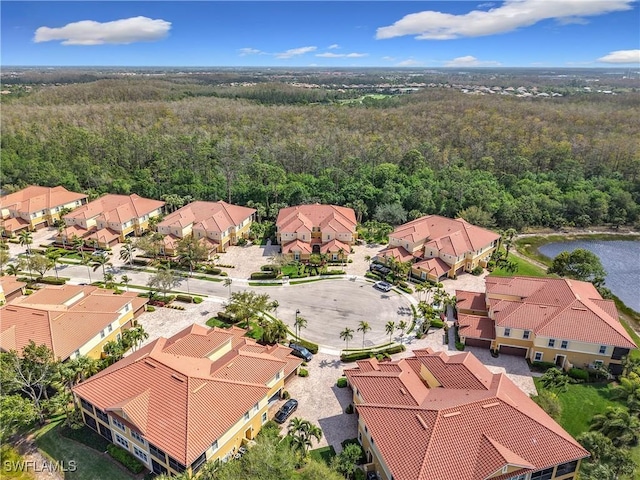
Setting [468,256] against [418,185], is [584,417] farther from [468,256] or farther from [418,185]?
[418,185]

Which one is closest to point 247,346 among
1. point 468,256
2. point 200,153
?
point 468,256

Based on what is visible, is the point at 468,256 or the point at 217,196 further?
the point at 217,196

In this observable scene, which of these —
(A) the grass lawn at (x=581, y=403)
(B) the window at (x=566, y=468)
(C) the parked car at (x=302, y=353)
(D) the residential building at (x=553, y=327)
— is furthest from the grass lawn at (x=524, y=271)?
(B) the window at (x=566, y=468)

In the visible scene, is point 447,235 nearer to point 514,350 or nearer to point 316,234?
point 316,234

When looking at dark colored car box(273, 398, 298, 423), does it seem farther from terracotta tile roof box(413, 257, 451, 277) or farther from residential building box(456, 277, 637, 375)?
terracotta tile roof box(413, 257, 451, 277)

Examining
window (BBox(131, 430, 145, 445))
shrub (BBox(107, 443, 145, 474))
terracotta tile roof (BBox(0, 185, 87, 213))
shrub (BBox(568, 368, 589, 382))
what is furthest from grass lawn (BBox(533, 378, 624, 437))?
terracotta tile roof (BBox(0, 185, 87, 213))
